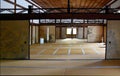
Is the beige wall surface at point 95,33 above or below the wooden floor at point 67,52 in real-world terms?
above

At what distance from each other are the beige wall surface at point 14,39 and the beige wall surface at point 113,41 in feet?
13.6

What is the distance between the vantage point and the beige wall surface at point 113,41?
427 inches

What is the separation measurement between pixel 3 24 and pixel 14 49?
54.4 inches

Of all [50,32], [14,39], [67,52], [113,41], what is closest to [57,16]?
[14,39]

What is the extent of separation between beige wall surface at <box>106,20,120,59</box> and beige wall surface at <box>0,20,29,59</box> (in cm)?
414

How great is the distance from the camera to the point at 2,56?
11047 millimetres

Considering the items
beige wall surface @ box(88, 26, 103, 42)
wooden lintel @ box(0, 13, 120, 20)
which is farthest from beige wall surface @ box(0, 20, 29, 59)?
beige wall surface @ box(88, 26, 103, 42)

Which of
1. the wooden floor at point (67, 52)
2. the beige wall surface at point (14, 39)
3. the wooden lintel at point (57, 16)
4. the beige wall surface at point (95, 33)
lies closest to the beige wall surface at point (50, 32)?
the beige wall surface at point (95, 33)

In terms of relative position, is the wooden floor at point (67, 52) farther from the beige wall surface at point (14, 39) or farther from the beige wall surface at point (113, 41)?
the beige wall surface at point (14, 39)

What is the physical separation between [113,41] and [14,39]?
16.5 ft

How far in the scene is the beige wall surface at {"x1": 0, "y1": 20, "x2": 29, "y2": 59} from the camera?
10883 mm

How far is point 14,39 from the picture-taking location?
36.0ft

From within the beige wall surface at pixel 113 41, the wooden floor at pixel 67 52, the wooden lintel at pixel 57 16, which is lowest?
the wooden floor at pixel 67 52

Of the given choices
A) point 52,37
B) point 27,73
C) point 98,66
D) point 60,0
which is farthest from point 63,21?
point 27,73
